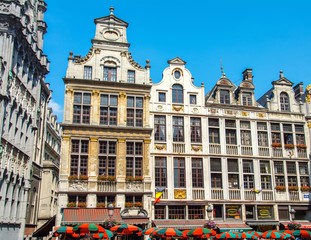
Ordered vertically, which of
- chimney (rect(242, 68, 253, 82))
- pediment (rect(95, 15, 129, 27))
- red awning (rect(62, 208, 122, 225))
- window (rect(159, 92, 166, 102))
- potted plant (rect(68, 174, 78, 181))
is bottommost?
red awning (rect(62, 208, 122, 225))

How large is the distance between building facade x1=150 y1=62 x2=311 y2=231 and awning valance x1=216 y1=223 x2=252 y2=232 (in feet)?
0.21

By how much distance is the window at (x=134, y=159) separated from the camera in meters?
24.5

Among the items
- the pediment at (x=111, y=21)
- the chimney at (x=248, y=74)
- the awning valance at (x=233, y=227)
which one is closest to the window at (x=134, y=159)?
the awning valance at (x=233, y=227)

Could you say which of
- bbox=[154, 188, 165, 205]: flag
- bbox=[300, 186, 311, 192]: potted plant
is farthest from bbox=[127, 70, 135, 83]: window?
bbox=[300, 186, 311, 192]: potted plant

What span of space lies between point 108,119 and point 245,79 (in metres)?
11.8

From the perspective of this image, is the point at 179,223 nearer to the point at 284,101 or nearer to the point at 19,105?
the point at 19,105

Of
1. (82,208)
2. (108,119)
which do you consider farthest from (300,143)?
(82,208)

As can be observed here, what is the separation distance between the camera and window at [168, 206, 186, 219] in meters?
24.5

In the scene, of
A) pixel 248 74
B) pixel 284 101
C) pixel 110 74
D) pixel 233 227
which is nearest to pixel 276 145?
pixel 284 101

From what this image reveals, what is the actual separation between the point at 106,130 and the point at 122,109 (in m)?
1.86

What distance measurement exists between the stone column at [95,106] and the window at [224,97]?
903 cm

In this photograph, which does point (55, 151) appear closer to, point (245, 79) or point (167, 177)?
point (167, 177)

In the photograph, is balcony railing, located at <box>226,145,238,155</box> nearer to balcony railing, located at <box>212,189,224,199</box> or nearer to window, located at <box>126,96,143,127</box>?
balcony railing, located at <box>212,189,224,199</box>

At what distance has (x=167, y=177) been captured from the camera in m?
24.8
